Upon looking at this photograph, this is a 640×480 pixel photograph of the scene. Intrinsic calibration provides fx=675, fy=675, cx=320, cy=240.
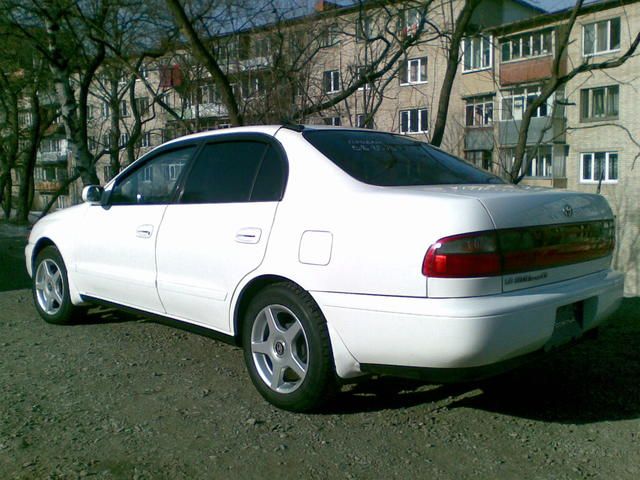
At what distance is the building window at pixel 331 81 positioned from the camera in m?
10.6

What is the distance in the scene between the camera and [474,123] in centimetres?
3744

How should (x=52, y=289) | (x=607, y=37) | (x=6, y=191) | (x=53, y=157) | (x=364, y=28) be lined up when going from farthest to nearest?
(x=53, y=157) → (x=6, y=191) → (x=607, y=37) → (x=364, y=28) → (x=52, y=289)

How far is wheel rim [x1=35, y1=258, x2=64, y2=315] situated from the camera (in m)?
5.75

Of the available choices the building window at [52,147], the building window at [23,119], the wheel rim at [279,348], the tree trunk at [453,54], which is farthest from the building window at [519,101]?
the building window at [52,147]

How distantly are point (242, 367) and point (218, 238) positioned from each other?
100cm

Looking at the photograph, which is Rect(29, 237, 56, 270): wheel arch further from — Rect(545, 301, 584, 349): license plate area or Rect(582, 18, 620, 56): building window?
Rect(582, 18, 620, 56): building window

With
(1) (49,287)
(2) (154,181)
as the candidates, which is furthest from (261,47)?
(2) (154,181)

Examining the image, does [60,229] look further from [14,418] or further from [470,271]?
[470,271]

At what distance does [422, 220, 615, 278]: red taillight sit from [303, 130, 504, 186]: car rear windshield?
70cm

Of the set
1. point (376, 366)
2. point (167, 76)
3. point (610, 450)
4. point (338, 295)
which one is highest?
point (167, 76)

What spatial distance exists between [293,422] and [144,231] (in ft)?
5.98

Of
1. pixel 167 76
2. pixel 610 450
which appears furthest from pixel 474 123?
pixel 610 450

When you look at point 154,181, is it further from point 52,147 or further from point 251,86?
point 52,147

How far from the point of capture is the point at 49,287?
5.86m
